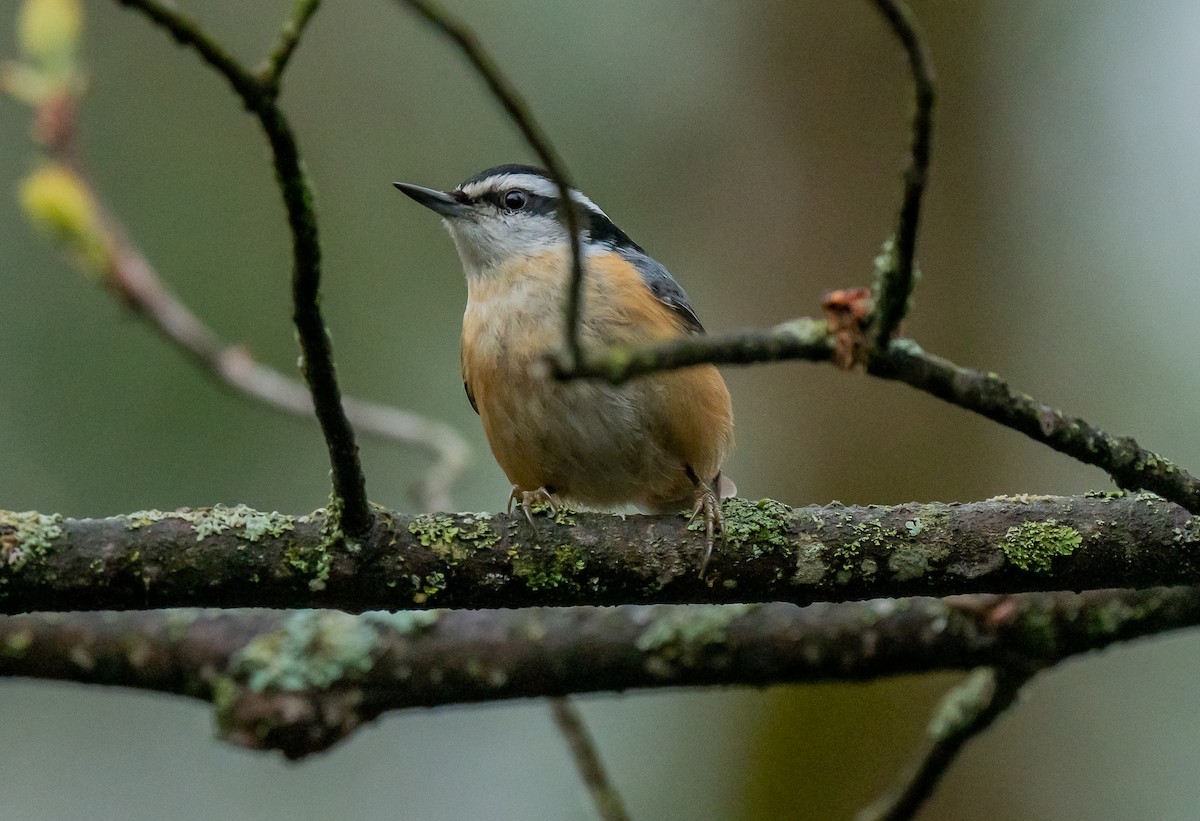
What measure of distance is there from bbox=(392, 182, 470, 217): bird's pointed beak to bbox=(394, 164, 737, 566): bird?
11mm

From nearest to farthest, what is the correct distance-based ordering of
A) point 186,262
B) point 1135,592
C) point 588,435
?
point 1135,592 < point 588,435 < point 186,262

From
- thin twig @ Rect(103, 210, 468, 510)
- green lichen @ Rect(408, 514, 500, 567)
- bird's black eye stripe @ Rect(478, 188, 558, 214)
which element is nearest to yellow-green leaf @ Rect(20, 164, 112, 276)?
thin twig @ Rect(103, 210, 468, 510)

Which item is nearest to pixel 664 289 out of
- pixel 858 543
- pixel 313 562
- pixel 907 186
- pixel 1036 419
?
pixel 858 543

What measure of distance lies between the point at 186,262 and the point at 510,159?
210 centimetres

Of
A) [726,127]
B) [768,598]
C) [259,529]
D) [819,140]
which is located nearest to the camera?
[259,529]

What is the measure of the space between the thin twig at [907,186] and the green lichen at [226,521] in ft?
4.62

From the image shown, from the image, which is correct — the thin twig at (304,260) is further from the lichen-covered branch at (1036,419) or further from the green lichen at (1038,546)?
the green lichen at (1038,546)

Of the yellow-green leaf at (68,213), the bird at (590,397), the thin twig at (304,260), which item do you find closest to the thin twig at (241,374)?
the yellow-green leaf at (68,213)

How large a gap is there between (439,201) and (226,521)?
6.29 feet

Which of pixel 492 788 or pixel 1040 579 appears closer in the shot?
pixel 1040 579

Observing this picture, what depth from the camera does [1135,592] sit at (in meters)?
3.09

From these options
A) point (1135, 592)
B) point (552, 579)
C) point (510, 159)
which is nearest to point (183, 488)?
point (510, 159)

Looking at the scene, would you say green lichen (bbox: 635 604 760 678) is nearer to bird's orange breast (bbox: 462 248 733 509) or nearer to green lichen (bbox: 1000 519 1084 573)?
bird's orange breast (bbox: 462 248 733 509)

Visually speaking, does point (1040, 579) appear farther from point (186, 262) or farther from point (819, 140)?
point (186, 262)
